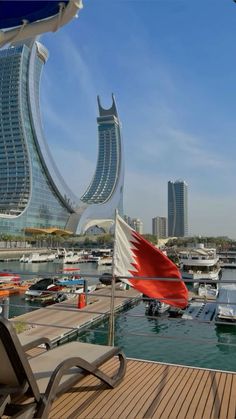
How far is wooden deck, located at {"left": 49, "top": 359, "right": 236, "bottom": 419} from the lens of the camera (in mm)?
3129

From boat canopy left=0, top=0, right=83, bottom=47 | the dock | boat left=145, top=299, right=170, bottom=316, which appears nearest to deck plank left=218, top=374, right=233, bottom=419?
boat canopy left=0, top=0, right=83, bottom=47

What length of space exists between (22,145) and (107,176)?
60.2 metres

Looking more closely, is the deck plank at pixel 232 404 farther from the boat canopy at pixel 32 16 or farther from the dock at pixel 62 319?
the dock at pixel 62 319

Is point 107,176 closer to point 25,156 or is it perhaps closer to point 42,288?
point 25,156

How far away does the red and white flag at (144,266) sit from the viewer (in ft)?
15.4

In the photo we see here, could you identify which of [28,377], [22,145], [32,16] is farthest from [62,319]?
[22,145]

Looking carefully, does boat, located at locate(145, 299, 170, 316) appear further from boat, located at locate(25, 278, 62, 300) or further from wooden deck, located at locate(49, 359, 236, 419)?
wooden deck, located at locate(49, 359, 236, 419)

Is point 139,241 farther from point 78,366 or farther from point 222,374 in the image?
point 78,366

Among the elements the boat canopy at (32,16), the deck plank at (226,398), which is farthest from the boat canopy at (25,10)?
the deck plank at (226,398)

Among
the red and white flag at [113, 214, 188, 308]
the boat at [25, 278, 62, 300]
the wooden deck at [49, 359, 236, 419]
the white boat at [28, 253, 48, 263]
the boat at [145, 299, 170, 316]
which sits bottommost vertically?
the boat at [145, 299, 170, 316]

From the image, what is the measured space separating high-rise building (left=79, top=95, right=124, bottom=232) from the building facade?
31792 millimetres

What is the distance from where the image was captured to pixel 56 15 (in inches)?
184

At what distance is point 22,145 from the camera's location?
103m

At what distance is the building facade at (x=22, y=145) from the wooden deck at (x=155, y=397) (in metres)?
99.3
